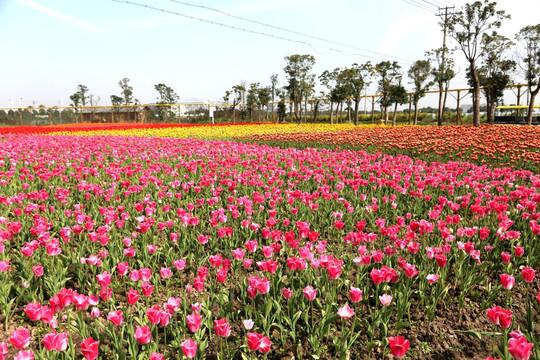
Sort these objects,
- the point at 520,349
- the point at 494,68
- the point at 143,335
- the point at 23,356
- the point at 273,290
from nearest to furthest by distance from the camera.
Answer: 1. the point at 520,349
2. the point at 23,356
3. the point at 143,335
4. the point at 273,290
5. the point at 494,68

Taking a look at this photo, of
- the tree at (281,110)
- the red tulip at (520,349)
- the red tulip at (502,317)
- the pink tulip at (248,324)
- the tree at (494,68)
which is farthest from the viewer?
the tree at (281,110)

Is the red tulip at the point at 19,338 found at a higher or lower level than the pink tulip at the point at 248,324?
higher

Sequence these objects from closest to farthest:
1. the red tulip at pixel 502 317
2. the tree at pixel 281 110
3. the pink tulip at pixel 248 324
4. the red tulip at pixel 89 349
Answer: the red tulip at pixel 89 349 → the red tulip at pixel 502 317 → the pink tulip at pixel 248 324 → the tree at pixel 281 110

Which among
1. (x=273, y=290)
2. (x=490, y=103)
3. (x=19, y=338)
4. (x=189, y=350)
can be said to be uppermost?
(x=490, y=103)

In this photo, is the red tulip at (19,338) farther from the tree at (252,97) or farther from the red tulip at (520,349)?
the tree at (252,97)

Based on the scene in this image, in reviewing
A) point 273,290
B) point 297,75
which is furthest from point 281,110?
point 273,290

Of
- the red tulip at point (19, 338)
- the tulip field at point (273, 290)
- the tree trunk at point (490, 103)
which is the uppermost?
the tree trunk at point (490, 103)

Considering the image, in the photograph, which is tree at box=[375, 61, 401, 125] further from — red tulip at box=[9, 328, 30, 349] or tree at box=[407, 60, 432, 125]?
red tulip at box=[9, 328, 30, 349]

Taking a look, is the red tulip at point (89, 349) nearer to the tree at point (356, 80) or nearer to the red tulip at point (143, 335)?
the red tulip at point (143, 335)

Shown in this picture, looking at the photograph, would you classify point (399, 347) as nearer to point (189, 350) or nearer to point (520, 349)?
point (520, 349)

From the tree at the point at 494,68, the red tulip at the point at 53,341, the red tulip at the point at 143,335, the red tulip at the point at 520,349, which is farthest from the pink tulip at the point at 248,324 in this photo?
the tree at the point at 494,68

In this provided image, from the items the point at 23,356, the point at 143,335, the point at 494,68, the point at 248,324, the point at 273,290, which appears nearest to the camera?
the point at 23,356

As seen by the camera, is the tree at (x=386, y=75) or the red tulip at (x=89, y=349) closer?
the red tulip at (x=89, y=349)

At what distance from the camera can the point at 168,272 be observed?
2508 mm
